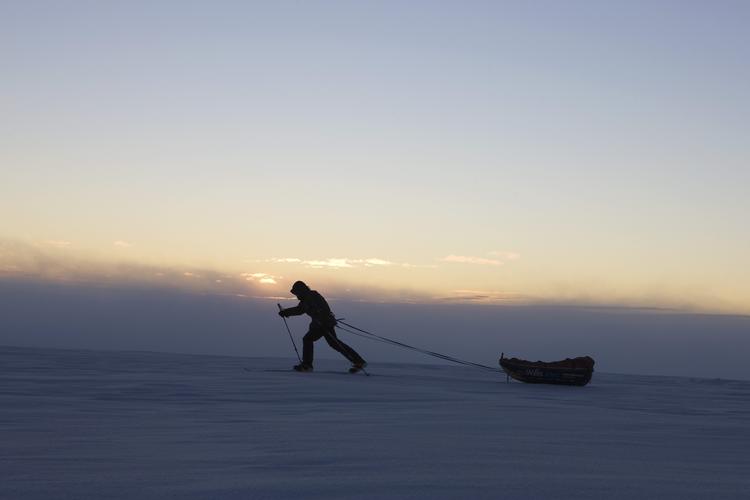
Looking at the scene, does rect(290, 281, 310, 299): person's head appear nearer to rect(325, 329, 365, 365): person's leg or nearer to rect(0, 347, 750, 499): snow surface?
rect(325, 329, 365, 365): person's leg

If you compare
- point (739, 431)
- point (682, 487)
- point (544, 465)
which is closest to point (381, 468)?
point (544, 465)

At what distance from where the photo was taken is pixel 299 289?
19.9 metres

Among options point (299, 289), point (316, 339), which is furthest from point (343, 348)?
point (299, 289)

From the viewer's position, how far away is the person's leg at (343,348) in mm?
19219

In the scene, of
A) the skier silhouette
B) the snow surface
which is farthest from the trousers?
the snow surface

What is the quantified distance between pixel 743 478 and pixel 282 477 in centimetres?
286

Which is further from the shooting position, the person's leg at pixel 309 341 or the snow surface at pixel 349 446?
the person's leg at pixel 309 341

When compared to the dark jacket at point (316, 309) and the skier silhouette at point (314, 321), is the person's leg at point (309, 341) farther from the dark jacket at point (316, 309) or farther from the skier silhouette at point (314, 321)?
the dark jacket at point (316, 309)

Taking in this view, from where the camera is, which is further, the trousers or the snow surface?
the trousers

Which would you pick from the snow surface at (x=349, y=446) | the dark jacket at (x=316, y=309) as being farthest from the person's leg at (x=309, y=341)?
the snow surface at (x=349, y=446)

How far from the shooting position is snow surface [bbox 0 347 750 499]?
4.34m

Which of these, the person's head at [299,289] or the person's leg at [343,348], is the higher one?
the person's head at [299,289]

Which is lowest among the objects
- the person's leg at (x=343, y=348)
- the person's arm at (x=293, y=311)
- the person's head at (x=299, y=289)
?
the person's leg at (x=343, y=348)

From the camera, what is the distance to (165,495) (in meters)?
4.02
